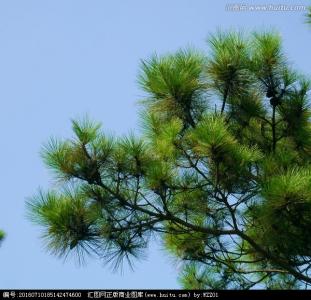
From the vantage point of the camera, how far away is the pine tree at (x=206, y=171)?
4.05 m

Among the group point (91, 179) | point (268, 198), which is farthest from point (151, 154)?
point (268, 198)

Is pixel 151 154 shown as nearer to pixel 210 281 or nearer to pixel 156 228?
pixel 156 228

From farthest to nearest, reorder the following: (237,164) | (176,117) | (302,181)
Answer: (176,117)
(237,164)
(302,181)

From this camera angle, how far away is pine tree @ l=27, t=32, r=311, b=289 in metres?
4.05

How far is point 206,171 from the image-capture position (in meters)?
4.25

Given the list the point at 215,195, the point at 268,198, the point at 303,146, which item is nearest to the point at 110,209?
the point at 215,195

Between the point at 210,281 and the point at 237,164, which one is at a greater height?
the point at 237,164

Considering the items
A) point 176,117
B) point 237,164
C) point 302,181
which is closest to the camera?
point 302,181

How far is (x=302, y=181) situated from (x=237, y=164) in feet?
1.64

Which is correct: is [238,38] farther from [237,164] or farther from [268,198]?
[268,198]

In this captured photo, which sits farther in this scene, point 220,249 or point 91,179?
point 220,249

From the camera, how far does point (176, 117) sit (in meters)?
4.55

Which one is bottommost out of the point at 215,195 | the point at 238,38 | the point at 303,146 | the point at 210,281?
the point at 210,281

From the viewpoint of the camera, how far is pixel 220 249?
4602 mm
